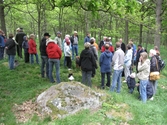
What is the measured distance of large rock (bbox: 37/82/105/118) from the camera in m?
6.27

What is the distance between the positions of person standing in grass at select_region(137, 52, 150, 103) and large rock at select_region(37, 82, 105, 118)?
2.04 meters

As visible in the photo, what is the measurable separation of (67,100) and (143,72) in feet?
11.5

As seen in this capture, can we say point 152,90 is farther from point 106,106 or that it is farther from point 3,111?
point 3,111

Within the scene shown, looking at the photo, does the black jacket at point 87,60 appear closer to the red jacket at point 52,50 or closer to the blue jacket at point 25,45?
the red jacket at point 52,50

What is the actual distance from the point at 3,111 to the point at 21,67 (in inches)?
192

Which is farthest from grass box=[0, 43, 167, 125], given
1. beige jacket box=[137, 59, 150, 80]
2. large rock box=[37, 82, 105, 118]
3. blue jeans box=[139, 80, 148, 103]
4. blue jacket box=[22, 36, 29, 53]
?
blue jacket box=[22, 36, 29, 53]

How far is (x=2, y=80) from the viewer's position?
31.2 ft

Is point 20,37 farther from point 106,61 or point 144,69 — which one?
point 144,69

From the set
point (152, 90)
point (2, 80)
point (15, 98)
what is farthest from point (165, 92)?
point (2, 80)

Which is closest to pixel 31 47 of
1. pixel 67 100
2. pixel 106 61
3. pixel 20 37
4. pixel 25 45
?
pixel 25 45

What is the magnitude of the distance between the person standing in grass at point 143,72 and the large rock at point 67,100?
204 centimetres

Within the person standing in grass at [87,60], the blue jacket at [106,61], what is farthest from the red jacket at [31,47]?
the blue jacket at [106,61]

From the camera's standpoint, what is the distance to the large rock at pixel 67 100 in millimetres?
6271

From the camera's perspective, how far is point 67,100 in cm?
658
